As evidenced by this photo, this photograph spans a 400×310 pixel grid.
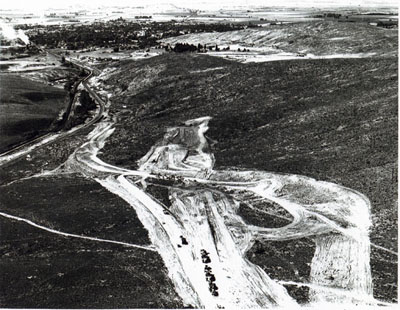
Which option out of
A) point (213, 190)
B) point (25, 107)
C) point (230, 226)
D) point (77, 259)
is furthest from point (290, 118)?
point (25, 107)

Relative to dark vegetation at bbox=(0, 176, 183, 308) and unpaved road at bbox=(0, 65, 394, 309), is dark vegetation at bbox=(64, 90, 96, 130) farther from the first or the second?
dark vegetation at bbox=(0, 176, 183, 308)

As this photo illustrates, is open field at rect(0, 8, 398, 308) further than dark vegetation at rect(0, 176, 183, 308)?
Yes

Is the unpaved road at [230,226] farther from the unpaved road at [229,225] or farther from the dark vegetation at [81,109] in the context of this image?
the dark vegetation at [81,109]

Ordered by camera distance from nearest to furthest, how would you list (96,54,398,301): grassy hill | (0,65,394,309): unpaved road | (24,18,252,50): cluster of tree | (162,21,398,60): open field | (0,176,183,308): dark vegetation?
(0,176,183,308): dark vegetation < (0,65,394,309): unpaved road < (96,54,398,301): grassy hill < (162,21,398,60): open field < (24,18,252,50): cluster of tree

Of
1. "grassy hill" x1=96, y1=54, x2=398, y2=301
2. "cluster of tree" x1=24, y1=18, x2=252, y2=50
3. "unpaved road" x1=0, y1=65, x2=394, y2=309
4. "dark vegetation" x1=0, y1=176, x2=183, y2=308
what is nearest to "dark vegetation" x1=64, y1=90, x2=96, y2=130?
"grassy hill" x1=96, y1=54, x2=398, y2=301

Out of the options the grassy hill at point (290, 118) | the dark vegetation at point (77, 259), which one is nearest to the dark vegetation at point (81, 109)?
the grassy hill at point (290, 118)
